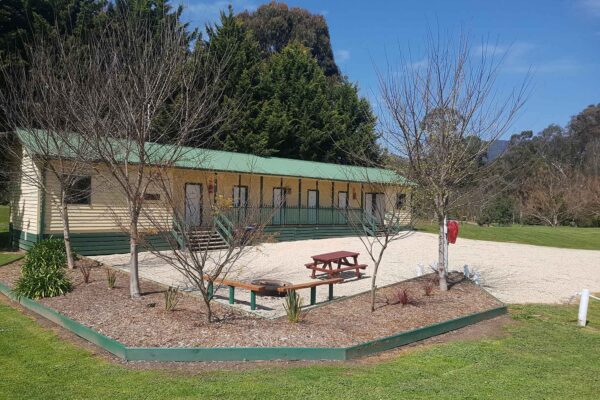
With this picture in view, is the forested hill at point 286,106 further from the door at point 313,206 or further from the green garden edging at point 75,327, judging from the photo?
the green garden edging at point 75,327

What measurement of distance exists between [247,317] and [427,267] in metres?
8.75

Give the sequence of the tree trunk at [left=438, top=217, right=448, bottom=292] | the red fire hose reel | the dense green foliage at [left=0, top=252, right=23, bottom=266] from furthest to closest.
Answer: the dense green foliage at [left=0, top=252, right=23, bottom=266], the red fire hose reel, the tree trunk at [left=438, top=217, right=448, bottom=292]

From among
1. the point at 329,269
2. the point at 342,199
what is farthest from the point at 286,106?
the point at 329,269

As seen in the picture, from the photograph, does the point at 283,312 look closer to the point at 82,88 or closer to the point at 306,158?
the point at 82,88

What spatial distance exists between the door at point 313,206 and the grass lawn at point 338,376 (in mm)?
16754

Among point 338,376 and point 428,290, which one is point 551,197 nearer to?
point 428,290

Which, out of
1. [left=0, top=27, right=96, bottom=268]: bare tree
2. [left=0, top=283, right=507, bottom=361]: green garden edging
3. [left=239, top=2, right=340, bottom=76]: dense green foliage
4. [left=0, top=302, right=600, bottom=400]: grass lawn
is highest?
[left=239, top=2, right=340, bottom=76]: dense green foliage

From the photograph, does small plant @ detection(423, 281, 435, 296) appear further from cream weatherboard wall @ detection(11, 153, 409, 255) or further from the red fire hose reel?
cream weatherboard wall @ detection(11, 153, 409, 255)

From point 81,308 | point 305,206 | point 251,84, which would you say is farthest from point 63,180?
point 251,84

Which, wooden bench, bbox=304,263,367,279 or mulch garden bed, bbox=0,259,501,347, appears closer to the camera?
mulch garden bed, bbox=0,259,501,347

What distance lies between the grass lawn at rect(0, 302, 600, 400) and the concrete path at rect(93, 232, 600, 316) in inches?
125

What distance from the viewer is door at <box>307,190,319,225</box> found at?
24223mm

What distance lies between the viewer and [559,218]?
46125mm

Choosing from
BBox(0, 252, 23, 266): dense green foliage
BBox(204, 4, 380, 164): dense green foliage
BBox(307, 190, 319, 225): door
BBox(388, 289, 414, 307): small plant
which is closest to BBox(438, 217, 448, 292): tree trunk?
BBox(388, 289, 414, 307): small plant
